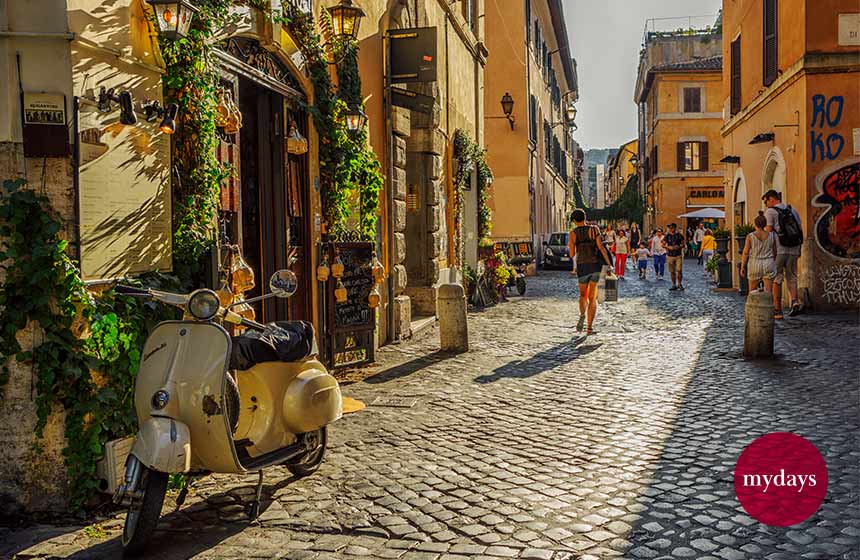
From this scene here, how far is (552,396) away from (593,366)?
1.68 m

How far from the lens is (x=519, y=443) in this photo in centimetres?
559

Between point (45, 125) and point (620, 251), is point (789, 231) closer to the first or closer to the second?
point (620, 251)

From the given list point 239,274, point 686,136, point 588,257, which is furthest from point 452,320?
point 686,136

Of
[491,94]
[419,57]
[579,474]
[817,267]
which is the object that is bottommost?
[579,474]

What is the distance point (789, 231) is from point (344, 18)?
7912 millimetres

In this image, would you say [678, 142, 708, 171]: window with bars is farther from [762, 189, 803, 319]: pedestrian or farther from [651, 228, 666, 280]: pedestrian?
[762, 189, 803, 319]: pedestrian

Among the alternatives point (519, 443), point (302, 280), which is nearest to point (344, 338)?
point (302, 280)

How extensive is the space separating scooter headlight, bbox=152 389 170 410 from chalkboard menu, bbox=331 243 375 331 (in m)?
4.67

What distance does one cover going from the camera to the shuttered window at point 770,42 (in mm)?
15198

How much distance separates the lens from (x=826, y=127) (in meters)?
13.5

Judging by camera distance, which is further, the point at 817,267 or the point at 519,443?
the point at 817,267

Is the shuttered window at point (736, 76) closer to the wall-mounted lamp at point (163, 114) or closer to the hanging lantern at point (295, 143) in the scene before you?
the hanging lantern at point (295, 143)

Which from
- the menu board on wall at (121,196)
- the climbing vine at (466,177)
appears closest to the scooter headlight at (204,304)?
the menu board on wall at (121,196)

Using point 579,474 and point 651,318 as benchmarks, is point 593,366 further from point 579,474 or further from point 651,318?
point 651,318
